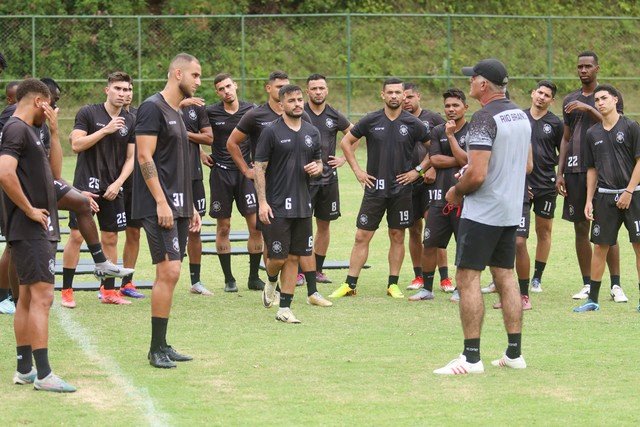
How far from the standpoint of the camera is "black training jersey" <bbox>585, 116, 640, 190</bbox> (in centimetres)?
1144

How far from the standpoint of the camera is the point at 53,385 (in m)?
7.93

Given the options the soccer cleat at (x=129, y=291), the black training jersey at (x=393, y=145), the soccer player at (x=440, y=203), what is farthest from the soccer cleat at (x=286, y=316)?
the black training jersey at (x=393, y=145)

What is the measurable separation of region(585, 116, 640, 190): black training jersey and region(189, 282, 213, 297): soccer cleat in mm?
4312

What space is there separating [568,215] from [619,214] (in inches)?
41.6

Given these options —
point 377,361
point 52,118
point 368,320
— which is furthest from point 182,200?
point 368,320

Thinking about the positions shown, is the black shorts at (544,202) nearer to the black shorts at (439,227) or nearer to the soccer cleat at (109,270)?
the black shorts at (439,227)

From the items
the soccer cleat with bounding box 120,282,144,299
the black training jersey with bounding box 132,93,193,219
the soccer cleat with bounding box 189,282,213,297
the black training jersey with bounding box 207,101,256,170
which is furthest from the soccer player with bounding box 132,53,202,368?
the black training jersey with bounding box 207,101,256,170

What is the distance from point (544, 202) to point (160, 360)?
567 centimetres

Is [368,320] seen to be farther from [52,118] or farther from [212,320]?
[52,118]

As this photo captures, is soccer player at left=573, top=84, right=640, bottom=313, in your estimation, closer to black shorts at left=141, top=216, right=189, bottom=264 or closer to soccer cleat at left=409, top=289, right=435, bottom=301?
soccer cleat at left=409, top=289, right=435, bottom=301

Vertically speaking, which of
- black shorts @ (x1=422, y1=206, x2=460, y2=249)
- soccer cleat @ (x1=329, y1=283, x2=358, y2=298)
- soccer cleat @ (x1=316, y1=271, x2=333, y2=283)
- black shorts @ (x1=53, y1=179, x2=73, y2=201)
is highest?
black shorts @ (x1=53, y1=179, x2=73, y2=201)

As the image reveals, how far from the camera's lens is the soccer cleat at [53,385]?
7.92 m

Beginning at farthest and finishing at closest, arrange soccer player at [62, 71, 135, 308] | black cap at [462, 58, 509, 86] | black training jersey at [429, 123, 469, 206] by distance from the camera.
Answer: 1. black training jersey at [429, 123, 469, 206]
2. soccer player at [62, 71, 135, 308]
3. black cap at [462, 58, 509, 86]

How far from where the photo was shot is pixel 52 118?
8242 millimetres
